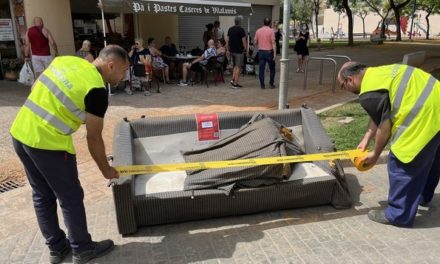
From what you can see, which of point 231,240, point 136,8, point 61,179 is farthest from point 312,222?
point 136,8

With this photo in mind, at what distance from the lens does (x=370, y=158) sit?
363 centimetres

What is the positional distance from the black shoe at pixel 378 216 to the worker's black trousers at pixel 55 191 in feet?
8.59

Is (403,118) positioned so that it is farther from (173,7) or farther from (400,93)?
(173,7)

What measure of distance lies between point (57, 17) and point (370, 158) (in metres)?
10.9

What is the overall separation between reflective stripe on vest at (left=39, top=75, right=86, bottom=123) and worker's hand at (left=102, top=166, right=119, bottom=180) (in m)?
0.50

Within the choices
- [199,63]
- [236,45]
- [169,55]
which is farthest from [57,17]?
[236,45]

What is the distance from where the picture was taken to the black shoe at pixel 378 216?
3.77 meters

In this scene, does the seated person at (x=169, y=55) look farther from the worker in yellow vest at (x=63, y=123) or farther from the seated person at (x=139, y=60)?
the worker in yellow vest at (x=63, y=123)

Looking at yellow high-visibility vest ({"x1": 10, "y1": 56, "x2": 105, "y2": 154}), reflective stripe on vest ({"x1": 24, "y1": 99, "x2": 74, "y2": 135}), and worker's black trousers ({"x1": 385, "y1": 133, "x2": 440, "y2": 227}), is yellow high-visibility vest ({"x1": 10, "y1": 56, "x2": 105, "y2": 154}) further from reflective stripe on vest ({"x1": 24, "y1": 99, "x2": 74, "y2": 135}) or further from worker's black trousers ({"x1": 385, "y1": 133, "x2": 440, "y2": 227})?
worker's black trousers ({"x1": 385, "y1": 133, "x2": 440, "y2": 227})

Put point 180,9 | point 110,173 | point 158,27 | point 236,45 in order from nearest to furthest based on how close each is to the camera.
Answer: point 110,173, point 180,9, point 236,45, point 158,27

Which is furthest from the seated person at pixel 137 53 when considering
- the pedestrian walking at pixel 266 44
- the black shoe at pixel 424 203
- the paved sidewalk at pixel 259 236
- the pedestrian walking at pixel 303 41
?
the black shoe at pixel 424 203

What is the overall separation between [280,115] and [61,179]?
2.67 m

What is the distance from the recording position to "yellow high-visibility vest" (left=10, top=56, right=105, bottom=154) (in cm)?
280

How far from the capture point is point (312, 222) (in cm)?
386
